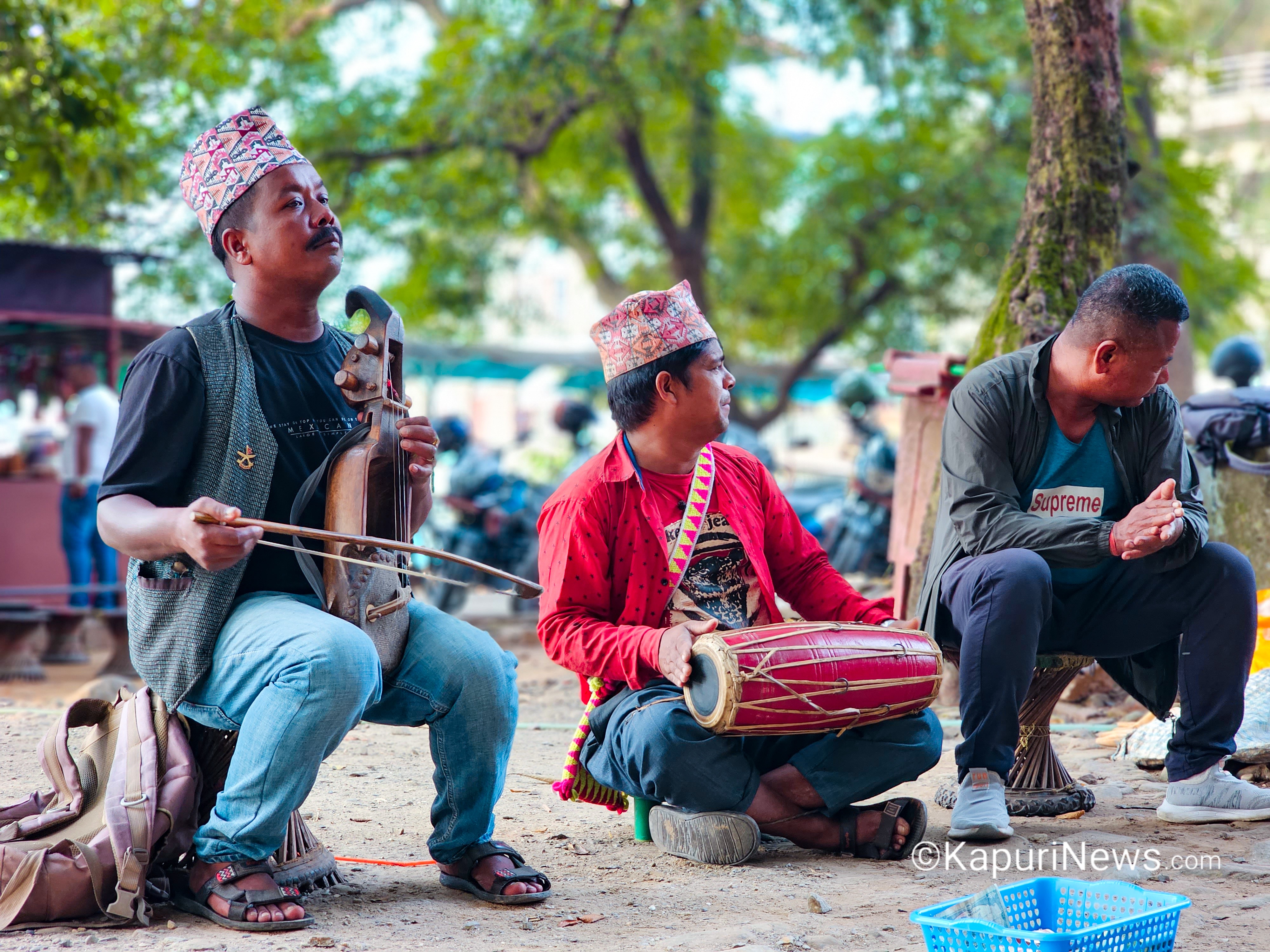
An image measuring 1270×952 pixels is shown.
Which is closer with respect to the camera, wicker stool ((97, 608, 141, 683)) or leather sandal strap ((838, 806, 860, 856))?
leather sandal strap ((838, 806, 860, 856))

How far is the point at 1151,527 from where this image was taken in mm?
3404

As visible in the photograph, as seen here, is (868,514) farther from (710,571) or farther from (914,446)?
(710,571)

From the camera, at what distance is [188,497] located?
2.88 m

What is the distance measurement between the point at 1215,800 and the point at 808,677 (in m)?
1.37

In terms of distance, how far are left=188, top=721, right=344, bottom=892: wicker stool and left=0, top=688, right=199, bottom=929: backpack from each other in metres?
0.08

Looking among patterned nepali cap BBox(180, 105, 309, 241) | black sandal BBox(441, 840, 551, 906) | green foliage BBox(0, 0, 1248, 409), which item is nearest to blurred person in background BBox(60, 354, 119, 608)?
green foliage BBox(0, 0, 1248, 409)

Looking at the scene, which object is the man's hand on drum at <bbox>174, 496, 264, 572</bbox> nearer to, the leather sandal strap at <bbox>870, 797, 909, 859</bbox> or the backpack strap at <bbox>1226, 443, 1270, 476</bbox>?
the leather sandal strap at <bbox>870, 797, 909, 859</bbox>

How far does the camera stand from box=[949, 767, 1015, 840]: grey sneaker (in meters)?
3.41

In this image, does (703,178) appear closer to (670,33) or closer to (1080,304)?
(670,33)

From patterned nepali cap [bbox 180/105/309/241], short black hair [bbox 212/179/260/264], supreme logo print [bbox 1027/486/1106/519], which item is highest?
patterned nepali cap [bbox 180/105/309/241]

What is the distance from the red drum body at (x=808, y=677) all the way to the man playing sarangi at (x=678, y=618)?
0.09 meters

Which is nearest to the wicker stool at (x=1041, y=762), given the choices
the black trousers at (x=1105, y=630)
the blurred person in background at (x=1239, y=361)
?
the black trousers at (x=1105, y=630)

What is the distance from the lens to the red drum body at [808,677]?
123 inches

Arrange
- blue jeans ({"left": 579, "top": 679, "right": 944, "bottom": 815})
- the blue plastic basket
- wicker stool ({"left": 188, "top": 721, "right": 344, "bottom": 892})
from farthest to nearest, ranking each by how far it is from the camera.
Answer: blue jeans ({"left": 579, "top": 679, "right": 944, "bottom": 815})
wicker stool ({"left": 188, "top": 721, "right": 344, "bottom": 892})
the blue plastic basket
